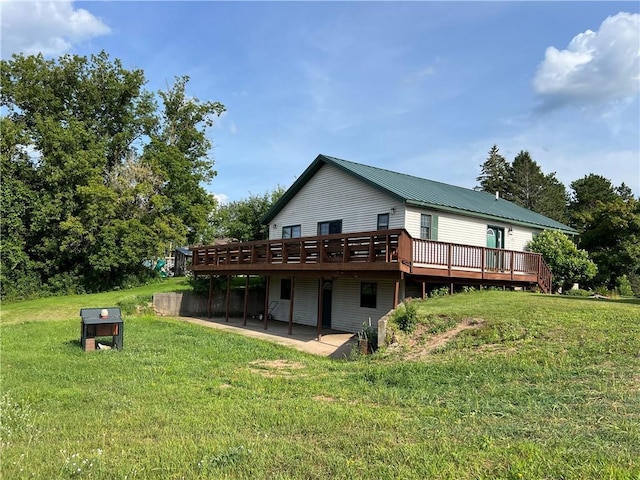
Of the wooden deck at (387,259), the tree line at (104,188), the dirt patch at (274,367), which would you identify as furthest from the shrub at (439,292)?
the tree line at (104,188)

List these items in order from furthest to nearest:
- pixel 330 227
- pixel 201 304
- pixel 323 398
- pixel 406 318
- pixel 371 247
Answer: pixel 201 304, pixel 330 227, pixel 371 247, pixel 406 318, pixel 323 398

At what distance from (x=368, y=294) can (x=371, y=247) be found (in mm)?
4391

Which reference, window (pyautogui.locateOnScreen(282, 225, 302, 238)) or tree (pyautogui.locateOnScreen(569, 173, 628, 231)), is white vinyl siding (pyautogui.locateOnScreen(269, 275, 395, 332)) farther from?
tree (pyautogui.locateOnScreen(569, 173, 628, 231))

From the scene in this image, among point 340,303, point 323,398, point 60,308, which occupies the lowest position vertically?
point 323,398

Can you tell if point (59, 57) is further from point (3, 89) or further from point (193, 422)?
point (193, 422)

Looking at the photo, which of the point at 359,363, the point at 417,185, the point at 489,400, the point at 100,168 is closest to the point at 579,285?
the point at 417,185

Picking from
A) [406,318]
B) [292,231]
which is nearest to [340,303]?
[292,231]

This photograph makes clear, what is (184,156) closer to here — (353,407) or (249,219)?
(249,219)

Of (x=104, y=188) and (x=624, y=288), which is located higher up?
(x=104, y=188)

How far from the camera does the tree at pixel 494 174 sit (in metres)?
53.9

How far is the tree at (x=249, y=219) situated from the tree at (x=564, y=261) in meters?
18.9

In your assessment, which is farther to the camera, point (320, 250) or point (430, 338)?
point (320, 250)

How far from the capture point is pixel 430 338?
10.8 m

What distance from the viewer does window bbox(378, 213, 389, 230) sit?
17766 mm
